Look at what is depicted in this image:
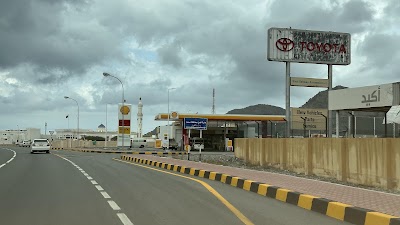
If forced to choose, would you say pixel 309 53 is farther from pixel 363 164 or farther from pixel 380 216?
pixel 380 216

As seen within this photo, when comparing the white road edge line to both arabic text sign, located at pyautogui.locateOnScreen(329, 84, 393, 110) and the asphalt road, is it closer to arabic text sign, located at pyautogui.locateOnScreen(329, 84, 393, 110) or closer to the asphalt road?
the asphalt road

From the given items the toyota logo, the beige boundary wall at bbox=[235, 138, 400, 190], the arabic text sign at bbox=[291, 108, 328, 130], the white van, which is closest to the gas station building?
the white van

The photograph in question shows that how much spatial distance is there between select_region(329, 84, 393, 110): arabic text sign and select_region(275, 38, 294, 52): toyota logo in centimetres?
583

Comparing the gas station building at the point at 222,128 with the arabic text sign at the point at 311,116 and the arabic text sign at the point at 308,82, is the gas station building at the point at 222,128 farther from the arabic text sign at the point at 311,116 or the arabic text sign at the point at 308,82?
the arabic text sign at the point at 308,82

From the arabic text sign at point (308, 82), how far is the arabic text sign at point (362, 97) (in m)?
4.32

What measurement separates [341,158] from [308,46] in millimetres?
21391

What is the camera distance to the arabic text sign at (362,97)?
85.8 feet

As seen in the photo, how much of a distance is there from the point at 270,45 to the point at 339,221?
28000 mm

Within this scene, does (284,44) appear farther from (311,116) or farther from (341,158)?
(341,158)

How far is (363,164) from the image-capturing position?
1514 cm

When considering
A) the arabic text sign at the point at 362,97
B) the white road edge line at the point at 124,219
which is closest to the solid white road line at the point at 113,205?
the white road edge line at the point at 124,219

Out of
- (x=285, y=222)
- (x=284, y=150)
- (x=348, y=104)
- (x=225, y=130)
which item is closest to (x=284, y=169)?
(x=284, y=150)

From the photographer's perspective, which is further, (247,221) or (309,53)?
(309,53)

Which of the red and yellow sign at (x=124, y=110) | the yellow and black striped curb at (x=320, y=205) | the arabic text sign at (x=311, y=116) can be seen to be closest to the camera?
the yellow and black striped curb at (x=320, y=205)
